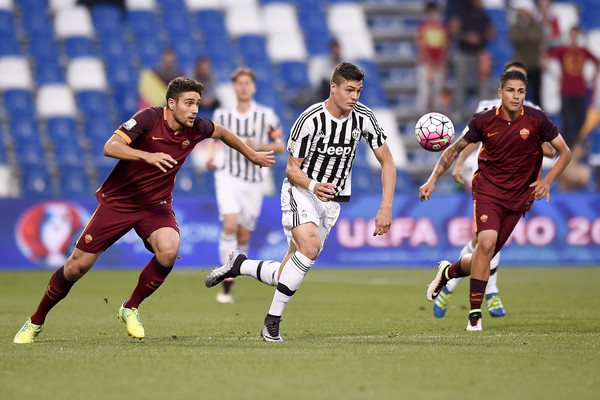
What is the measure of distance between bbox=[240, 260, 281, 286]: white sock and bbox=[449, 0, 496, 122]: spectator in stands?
13564mm

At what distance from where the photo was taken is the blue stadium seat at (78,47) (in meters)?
21.6

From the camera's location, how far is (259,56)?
22.6 meters

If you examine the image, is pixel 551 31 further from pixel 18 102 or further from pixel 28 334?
pixel 28 334

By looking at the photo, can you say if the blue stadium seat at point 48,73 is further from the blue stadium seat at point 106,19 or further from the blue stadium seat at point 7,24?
the blue stadium seat at point 106,19

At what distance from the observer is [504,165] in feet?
26.8

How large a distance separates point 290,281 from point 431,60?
→ 14.3 meters

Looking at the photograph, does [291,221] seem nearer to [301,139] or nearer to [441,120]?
[301,139]

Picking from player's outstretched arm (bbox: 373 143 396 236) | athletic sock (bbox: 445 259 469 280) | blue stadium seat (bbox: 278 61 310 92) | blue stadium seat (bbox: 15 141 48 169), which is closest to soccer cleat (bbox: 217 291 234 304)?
athletic sock (bbox: 445 259 469 280)

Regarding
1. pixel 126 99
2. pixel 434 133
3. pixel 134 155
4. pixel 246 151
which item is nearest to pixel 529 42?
pixel 126 99

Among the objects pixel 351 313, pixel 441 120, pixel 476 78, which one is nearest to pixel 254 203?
pixel 351 313

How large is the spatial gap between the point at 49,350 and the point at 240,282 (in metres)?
7.86

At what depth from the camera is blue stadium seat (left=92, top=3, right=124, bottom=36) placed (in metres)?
22.3

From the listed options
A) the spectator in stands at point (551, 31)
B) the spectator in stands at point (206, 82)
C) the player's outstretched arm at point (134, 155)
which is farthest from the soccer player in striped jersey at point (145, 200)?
the spectator in stands at point (551, 31)

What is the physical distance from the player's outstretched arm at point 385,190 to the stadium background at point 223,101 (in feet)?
29.0
